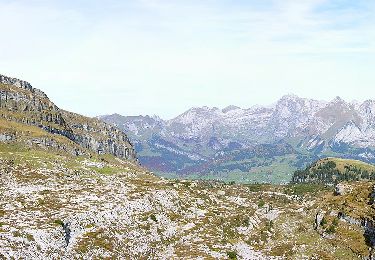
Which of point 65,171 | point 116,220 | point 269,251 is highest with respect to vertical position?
point 65,171

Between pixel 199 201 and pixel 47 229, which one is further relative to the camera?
pixel 199 201

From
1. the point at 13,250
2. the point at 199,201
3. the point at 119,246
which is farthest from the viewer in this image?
the point at 199,201

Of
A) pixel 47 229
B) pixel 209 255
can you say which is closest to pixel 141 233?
pixel 209 255

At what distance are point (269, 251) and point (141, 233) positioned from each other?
27.7 m

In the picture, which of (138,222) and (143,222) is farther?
(143,222)

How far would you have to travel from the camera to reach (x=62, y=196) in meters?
87.5

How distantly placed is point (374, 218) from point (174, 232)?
150 feet

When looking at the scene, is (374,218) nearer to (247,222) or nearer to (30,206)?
(247,222)

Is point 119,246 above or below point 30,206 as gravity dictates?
below

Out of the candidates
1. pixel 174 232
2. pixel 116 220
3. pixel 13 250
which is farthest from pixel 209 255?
pixel 13 250

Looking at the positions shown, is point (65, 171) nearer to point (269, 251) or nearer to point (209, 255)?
point (209, 255)

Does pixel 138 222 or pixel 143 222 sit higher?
pixel 138 222

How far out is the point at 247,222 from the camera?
10656 centimetres

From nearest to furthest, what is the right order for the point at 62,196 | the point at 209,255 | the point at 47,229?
the point at 47,229
the point at 209,255
the point at 62,196
